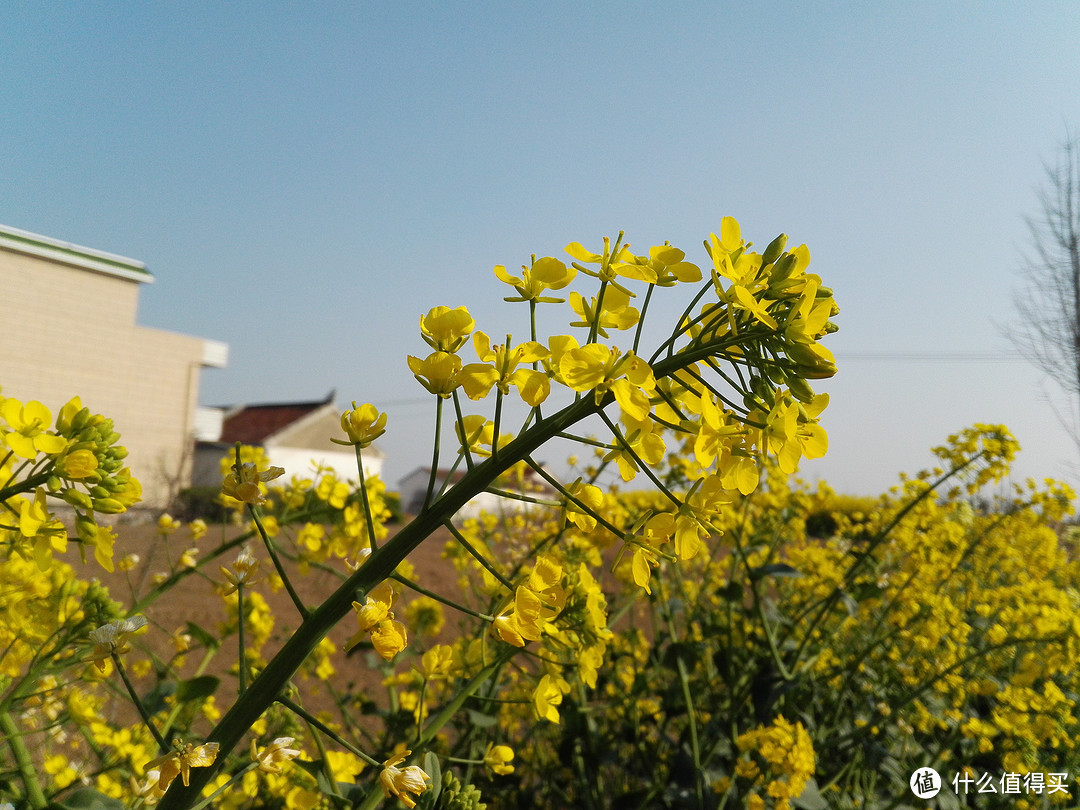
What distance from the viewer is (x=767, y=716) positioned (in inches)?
84.9

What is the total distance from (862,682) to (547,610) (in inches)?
114

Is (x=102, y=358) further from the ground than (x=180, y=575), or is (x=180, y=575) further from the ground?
(x=102, y=358)

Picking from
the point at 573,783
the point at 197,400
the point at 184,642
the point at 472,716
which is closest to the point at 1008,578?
the point at 573,783

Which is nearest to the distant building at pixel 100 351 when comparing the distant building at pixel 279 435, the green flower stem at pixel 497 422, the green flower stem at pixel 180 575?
the distant building at pixel 279 435

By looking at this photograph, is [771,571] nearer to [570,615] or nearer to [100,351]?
[570,615]

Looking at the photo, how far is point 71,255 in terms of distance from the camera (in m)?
15.1

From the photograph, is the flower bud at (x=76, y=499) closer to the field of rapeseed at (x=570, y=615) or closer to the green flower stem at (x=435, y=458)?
the field of rapeseed at (x=570, y=615)

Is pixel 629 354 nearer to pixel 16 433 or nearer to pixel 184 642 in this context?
pixel 16 433

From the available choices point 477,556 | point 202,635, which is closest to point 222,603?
point 202,635

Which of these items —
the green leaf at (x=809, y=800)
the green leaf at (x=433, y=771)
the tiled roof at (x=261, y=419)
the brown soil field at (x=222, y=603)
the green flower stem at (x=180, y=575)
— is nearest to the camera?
the green leaf at (x=433, y=771)

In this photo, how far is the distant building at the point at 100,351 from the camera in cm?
1448

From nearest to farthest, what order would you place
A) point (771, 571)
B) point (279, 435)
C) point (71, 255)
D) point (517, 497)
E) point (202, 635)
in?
point (517, 497)
point (202, 635)
point (771, 571)
point (71, 255)
point (279, 435)

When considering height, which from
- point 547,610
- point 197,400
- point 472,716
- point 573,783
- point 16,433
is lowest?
point 573,783

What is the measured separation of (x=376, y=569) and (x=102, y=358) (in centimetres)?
1844
